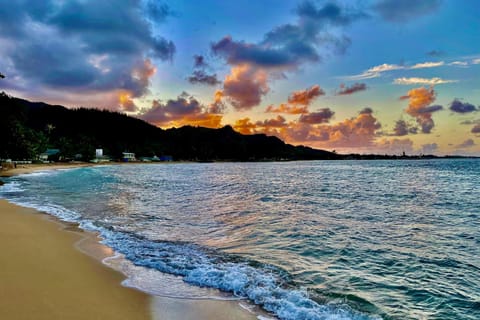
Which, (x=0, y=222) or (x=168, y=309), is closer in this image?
(x=168, y=309)

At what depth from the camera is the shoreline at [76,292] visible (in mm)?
4918

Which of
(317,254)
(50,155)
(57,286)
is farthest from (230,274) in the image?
(50,155)

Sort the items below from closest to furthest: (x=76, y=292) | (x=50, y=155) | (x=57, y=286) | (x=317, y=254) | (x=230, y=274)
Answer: (x=76, y=292), (x=57, y=286), (x=230, y=274), (x=317, y=254), (x=50, y=155)

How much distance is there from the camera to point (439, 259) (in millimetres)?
8531

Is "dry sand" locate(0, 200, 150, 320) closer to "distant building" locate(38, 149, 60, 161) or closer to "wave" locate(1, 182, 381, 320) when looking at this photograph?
"wave" locate(1, 182, 381, 320)

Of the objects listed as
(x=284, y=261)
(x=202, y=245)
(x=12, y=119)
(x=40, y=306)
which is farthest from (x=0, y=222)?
(x=12, y=119)

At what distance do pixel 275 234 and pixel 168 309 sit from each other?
22.2 ft

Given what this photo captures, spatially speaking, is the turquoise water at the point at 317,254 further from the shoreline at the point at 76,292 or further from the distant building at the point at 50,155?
the distant building at the point at 50,155

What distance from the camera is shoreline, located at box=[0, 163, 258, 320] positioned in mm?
4918

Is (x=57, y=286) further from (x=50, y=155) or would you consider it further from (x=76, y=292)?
(x=50, y=155)

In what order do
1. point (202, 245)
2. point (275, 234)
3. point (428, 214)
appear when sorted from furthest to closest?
point (428, 214)
point (275, 234)
point (202, 245)

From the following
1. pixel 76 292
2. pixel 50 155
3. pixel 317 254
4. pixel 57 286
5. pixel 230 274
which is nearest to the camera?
pixel 76 292

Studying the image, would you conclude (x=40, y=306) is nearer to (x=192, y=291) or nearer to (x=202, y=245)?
(x=192, y=291)

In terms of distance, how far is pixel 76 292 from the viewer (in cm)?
569
